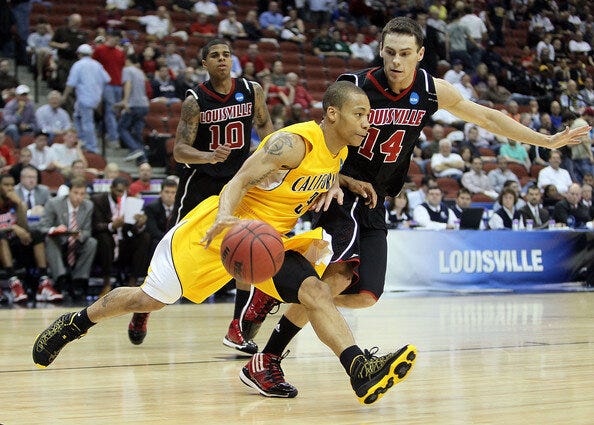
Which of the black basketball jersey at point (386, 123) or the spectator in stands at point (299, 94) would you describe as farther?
the spectator in stands at point (299, 94)

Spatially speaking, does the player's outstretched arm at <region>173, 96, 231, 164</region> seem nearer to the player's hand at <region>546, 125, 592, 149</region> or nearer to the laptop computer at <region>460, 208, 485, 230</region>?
the player's hand at <region>546, 125, 592, 149</region>

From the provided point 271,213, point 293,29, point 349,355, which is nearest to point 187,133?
point 271,213

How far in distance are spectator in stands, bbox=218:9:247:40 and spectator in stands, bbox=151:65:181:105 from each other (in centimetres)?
251

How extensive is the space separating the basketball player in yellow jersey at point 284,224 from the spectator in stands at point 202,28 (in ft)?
42.2

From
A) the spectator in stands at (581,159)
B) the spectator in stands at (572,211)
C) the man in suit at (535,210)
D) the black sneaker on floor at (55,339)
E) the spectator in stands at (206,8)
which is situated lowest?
the spectator in stands at (581,159)

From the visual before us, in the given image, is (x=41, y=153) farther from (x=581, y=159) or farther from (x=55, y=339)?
(x=581, y=159)

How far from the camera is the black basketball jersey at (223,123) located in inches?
253

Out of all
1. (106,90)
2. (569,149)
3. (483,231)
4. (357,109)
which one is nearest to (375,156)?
(357,109)

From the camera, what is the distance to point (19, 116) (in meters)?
13.2

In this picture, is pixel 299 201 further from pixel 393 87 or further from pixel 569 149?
pixel 569 149

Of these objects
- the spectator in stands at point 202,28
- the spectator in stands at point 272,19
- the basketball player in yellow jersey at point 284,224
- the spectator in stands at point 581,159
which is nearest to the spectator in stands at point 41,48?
the spectator in stands at point 202,28

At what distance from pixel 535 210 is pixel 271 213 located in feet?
31.1

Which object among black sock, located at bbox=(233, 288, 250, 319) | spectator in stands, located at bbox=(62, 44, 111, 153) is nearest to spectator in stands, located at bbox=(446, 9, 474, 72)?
spectator in stands, located at bbox=(62, 44, 111, 153)

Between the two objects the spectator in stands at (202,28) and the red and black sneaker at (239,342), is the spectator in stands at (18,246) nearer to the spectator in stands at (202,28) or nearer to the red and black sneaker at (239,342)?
the red and black sneaker at (239,342)
